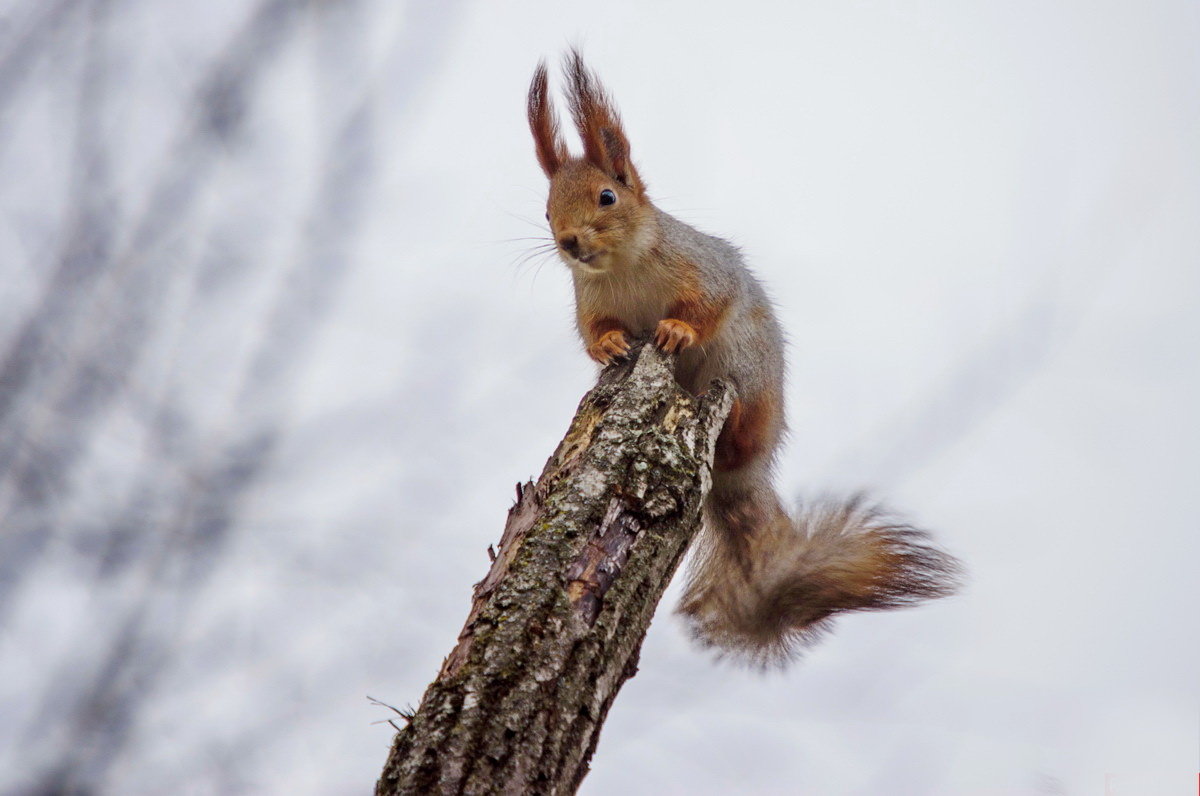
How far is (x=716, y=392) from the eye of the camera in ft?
8.45

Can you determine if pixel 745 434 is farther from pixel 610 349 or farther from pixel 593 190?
pixel 593 190

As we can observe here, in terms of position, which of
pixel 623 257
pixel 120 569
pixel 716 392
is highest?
pixel 623 257

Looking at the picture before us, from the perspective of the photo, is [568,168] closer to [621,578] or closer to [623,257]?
[623,257]

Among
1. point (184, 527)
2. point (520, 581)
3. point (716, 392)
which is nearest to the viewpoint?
point (184, 527)

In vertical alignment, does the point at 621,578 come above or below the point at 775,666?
below

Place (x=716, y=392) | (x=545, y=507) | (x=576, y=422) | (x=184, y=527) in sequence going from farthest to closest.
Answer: (x=716, y=392), (x=576, y=422), (x=545, y=507), (x=184, y=527)

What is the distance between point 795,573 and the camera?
2.75m

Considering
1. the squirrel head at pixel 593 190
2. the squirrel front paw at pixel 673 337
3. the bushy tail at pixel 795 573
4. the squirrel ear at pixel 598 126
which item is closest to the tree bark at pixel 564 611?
the squirrel front paw at pixel 673 337

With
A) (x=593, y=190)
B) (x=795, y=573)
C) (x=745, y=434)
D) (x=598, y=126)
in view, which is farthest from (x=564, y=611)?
(x=598, y=126)

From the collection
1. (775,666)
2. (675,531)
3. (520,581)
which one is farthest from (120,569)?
(775,666)

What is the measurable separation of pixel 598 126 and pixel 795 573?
5.17ft

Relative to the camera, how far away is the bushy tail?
8.71ft

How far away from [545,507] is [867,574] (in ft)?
3.99

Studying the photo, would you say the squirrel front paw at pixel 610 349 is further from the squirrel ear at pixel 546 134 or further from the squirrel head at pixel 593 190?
the squirrel ear at pixel 546 134
